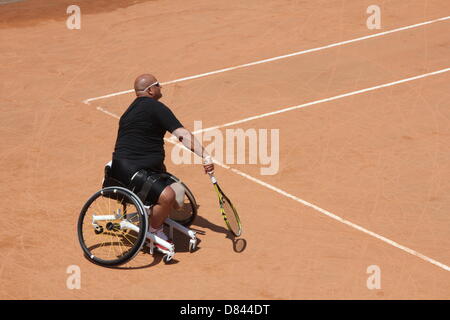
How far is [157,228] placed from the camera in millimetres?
9078

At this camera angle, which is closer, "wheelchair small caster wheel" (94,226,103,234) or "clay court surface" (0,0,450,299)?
"clay court surface" (0,0,450,299)

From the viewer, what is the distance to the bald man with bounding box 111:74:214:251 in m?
8.87

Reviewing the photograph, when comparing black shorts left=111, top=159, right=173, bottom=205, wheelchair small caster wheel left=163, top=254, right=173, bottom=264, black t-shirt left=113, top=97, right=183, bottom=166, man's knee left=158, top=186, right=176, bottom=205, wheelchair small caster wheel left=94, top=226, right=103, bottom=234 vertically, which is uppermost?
black t-shirt left=113, top=97, right=183, bottom=166

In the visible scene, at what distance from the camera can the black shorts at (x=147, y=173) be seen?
8.81m

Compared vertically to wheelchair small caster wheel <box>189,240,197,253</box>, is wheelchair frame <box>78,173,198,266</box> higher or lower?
higher

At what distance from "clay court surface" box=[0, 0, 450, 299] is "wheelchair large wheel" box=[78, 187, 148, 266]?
0.70 ft

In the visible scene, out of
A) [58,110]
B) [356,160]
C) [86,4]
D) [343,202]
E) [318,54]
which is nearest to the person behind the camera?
[343,202]

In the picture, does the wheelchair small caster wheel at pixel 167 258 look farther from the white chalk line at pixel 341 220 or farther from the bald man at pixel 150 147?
the white chalk line at pixel 341 220

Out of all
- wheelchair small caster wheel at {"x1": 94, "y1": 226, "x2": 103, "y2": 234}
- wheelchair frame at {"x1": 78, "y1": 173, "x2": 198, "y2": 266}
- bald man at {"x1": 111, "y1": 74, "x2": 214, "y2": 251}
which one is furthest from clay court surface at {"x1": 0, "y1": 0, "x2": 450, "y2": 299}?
bald man at {"x1": 111, "y1": 74, "x2": 214, "y2": 251}

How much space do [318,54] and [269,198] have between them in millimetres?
6442

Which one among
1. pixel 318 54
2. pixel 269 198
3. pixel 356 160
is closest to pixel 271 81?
pixel 318 54

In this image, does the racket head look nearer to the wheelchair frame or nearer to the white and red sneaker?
the wheelchair frame
